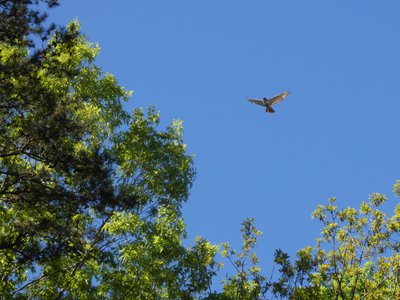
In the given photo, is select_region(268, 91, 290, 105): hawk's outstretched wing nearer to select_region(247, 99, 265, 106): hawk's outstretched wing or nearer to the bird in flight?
the bird in flight

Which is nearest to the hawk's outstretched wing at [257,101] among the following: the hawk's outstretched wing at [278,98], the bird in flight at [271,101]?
the bird in flight at [271,101]

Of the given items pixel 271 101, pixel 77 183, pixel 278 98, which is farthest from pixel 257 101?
pixel 77 183

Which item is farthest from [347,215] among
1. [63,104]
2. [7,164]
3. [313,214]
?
[7,164]

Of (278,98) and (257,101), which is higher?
(257,101)

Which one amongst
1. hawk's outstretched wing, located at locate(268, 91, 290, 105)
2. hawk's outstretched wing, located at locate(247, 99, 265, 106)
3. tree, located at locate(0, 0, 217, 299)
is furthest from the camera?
→ hawk's outstretched wing, located at locate(247, 99, 265, 106)

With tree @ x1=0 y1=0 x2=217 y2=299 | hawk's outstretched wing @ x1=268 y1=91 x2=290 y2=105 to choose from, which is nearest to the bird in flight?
hawk's outstretched wing @ x1=268 y1=91 x2=290 y2=105

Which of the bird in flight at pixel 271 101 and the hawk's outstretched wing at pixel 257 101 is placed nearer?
the bird in flight at pixel 271 101

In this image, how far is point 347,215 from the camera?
16.0 meters

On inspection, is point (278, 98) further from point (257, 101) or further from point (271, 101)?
point (257, 101)

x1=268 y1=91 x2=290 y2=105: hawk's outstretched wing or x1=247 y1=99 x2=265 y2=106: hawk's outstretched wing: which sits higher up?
x1=247 y1=99 x2=265 y2=106: hawk's outstretched wing

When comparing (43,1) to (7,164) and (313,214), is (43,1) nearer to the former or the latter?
(7,164)

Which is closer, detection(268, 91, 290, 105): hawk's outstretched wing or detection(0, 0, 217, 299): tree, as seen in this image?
detection(0, 0, 217, 299): tree

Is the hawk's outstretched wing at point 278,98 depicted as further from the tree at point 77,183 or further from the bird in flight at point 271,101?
the tree at point 77,183

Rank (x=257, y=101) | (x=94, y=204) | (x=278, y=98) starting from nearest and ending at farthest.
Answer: (x=94, y=204), (x=278, y=98), (x=257, y=101)
